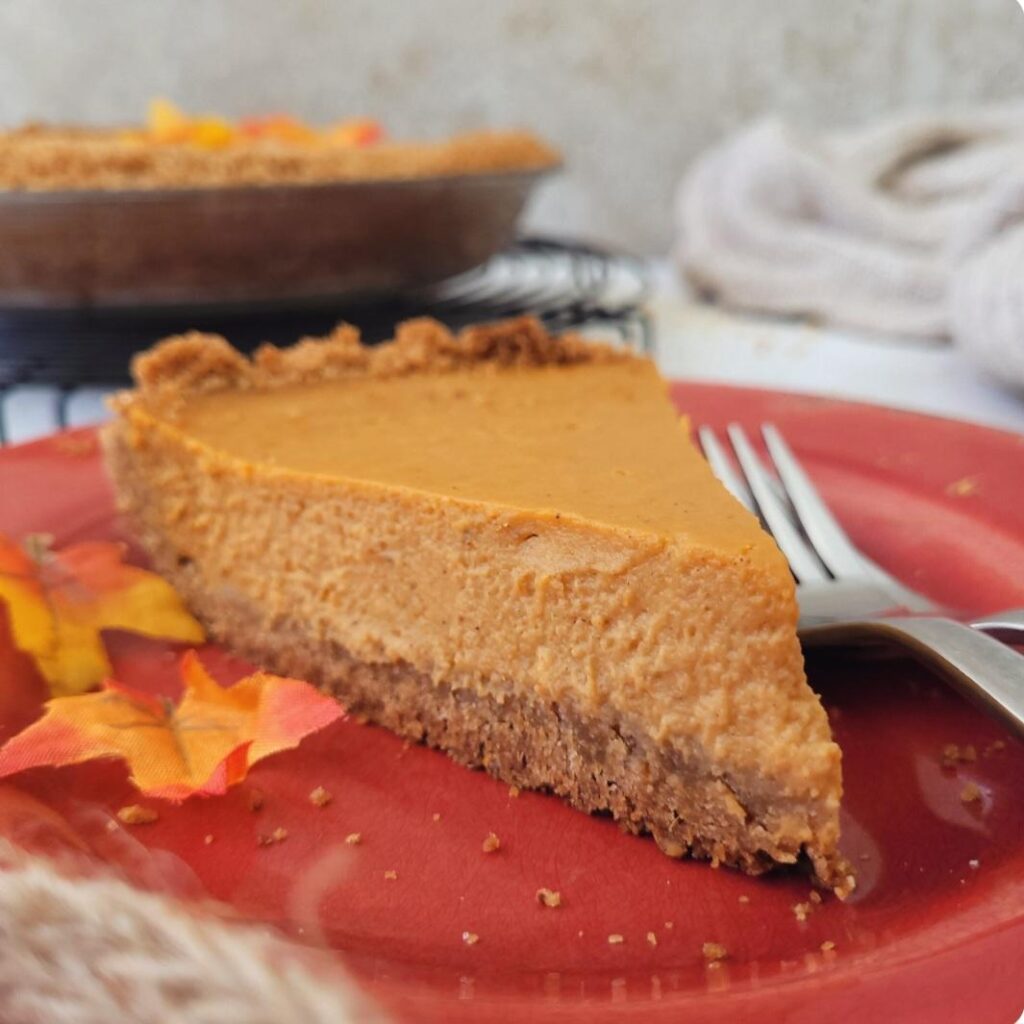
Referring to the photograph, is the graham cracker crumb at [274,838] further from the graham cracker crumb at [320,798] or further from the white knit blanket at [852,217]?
the white knit blanket at [852,217]

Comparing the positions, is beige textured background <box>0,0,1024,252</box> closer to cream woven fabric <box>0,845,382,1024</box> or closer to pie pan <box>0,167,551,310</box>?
pie pan <box>0,167,551,310</box>

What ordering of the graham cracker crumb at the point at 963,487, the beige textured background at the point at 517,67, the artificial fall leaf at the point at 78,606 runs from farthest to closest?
the beige textured background at the point at 517,67
the graham cracker crumb at the point at 963,487
the artificial fall leaf at the point at 78,606

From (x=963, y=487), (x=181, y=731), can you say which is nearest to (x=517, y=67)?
(x=963, y=487)

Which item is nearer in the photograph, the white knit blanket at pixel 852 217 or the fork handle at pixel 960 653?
the fork handle at pixel 960 653

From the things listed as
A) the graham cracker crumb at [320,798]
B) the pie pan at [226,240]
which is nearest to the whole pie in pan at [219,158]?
the pie pan at [226,240]

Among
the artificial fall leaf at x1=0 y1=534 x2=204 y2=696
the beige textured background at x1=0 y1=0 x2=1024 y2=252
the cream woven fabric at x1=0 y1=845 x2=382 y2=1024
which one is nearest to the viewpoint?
the cream woven fabric at x1=0 y1=845 x2=382 y2=1024

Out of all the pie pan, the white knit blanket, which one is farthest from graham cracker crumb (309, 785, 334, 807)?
the white knit blanket

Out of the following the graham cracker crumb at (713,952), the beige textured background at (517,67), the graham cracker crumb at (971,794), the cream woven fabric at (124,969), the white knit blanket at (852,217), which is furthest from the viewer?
the beige textured background at (517,67)
